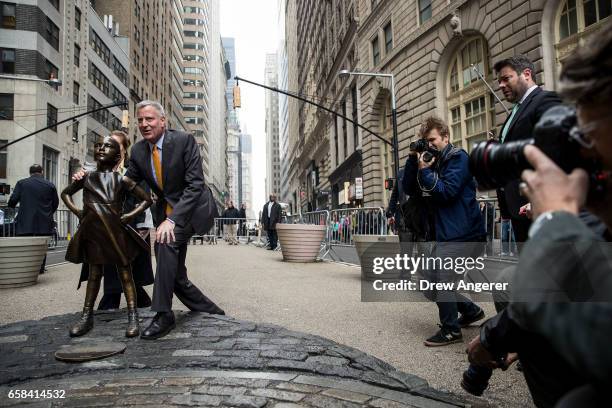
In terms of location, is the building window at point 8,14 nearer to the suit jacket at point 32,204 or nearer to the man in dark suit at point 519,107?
the suit jacket at point 32,204

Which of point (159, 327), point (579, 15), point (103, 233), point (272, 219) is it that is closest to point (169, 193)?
point (103, 233)

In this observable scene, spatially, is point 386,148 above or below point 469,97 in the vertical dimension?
below

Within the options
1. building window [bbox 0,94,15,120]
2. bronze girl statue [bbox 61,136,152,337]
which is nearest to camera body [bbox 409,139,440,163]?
bronze girl statue [bbox 61,136,152,337]

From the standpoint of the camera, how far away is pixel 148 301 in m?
5.25

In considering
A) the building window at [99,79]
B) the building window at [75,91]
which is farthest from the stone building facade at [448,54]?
the building window at [99,79]

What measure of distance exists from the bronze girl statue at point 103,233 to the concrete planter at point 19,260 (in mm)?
3689

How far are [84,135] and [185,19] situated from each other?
7771 centimetres

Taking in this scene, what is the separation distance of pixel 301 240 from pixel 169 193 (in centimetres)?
686

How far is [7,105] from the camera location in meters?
29.4

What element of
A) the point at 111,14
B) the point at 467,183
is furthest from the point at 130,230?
the point at 111,14

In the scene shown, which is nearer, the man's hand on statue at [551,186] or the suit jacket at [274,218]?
the man's hand on statue at [551,186]

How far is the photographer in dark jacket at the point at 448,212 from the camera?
12.7 ft

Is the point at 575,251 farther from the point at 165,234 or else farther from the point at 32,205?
the point at 32,205

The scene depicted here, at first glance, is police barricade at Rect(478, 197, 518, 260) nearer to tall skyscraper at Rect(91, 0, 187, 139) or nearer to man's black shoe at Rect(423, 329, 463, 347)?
man's black shoe at Rect(423, 329, 463, 347)
